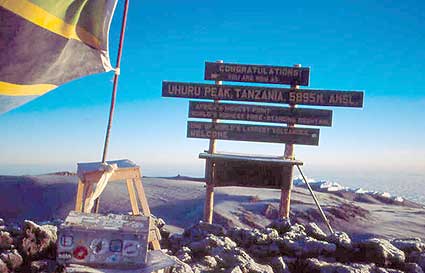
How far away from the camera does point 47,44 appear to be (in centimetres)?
327

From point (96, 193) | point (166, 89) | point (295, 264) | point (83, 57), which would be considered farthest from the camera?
point (166, 89)

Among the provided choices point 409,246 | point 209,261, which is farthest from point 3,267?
point 409,246

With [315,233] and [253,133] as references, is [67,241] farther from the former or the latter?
[253,133]

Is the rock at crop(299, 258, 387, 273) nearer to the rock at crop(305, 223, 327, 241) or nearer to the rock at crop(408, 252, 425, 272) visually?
the rock at crop(408, 252, 425, 272)

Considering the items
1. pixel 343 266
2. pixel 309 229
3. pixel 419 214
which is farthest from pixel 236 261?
pixel 419 214

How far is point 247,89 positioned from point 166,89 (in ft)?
5.77

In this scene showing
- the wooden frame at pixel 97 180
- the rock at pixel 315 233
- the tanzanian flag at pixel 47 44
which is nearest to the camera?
the tanzanian flag at pixel 47 44

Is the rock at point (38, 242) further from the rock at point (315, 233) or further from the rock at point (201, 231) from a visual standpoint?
the rock at point (315, 233)

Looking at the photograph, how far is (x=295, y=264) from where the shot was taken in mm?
6039

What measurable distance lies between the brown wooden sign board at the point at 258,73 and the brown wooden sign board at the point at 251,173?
5.95 feet

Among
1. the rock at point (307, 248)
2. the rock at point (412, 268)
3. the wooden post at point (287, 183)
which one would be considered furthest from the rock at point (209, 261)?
the wooden post at point (287, 183)

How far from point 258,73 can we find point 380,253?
4.49 meters

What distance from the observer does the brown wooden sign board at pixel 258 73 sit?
29.6 feet

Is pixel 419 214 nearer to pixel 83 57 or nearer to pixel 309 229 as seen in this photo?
pixel 309 229
